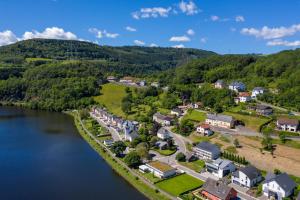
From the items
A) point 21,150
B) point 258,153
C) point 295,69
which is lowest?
point 21,150

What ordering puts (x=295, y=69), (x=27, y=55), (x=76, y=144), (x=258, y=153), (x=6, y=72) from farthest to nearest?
(x=27, y=55), (x=6, y=72), (x=295, y=69), (x=76, y=144), (x=258, y=153)

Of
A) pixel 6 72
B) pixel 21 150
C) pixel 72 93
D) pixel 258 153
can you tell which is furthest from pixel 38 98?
pixel 258 153

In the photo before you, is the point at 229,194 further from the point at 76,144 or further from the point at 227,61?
the point at 227,61

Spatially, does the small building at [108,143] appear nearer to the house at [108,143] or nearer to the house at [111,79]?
the house at [108,143]

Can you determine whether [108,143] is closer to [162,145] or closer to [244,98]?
[162,145]

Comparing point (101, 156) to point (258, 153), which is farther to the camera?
point (101, 156)

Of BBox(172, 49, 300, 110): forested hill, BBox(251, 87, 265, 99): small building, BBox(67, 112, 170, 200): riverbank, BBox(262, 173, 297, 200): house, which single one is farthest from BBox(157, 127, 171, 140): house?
BBox(251, 87, 265, 99): small building

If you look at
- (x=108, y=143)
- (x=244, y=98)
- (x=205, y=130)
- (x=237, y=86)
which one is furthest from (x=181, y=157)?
(x=237, y=86)
